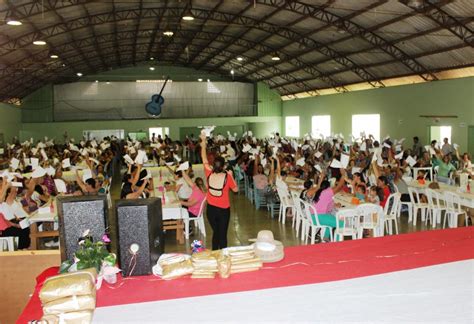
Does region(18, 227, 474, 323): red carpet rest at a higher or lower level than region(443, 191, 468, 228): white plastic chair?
higher

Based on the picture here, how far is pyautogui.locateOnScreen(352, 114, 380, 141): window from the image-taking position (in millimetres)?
22750

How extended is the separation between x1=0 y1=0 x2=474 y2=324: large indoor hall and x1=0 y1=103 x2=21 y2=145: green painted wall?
0.16m

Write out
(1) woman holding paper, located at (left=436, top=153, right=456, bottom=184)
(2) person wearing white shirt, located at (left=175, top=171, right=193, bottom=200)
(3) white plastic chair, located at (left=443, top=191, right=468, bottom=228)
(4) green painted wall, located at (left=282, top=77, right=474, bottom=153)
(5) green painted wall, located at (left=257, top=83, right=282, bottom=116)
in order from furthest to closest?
(5) green painted wall, located at (left=257, top=83, right=282, bottom=116) < (4) green painted wall, located at (left=282, top=77, right=474, bottom=153) < (1) woman holding paper, located at (left=436, top=153, right=456, bottom=184) < (2) person wearing white shirt, located at (left=175, top=171, right=193, bottom=200) < (3) white plastic chair, located at (left=443, top=191, right=468, bottom=228)

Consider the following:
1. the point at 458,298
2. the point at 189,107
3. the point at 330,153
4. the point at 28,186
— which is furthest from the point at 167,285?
the point at 189,107

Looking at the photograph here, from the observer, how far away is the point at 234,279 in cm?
302

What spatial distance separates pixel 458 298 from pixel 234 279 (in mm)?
1310

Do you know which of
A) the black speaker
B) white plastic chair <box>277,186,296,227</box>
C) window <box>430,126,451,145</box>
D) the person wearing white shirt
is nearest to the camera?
the black speaker

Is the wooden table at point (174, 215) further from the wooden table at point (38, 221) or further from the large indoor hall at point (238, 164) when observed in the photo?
the wooden table at point (38, 221)

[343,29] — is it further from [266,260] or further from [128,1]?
[266,260]

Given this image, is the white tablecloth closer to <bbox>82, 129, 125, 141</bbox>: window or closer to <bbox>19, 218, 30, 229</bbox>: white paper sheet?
<bbox>19, 218, 30, 229</bbox>: white paper sheet

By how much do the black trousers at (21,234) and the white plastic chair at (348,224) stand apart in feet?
14.8

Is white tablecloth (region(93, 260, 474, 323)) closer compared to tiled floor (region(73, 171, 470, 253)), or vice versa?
white tablecloth (region(93, 260, 474, 323))

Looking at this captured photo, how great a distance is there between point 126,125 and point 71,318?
94.3 ft

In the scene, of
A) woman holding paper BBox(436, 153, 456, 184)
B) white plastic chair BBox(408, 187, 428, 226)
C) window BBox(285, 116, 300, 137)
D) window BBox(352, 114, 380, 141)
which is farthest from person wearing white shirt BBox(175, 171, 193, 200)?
window BBox(285, 116, 300, 137)
